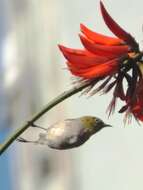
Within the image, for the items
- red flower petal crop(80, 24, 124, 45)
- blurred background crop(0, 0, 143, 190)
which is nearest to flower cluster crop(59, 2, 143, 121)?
red flower petal crop(80, 24, 124, 45)

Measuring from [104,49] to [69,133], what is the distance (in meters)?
0.07

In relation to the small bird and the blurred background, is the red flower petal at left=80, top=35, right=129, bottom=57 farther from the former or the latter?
the blurred background

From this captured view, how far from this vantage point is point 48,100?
265cm

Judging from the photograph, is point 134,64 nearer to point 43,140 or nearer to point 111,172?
point 43,140

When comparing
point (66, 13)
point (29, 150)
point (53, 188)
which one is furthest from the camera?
point (29, 150)

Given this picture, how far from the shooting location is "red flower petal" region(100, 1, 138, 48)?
2.09 feet

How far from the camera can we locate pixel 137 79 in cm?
66

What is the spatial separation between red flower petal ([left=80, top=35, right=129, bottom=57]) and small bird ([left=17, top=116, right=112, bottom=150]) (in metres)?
0.05

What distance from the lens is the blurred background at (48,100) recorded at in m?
2.04

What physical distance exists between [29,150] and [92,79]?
2270 mm

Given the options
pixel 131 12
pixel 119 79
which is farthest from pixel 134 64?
pixel 131 12

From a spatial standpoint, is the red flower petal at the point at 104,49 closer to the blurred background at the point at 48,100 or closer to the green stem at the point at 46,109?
the green stem at the point at 46,109

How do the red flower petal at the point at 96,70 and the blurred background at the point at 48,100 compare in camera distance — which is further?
the blurred background at the point at 48,100

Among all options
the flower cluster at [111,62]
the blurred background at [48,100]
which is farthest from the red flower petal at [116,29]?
the blurred background at [48,100]
